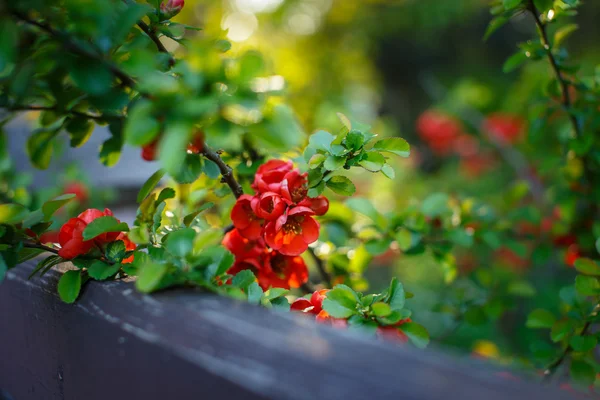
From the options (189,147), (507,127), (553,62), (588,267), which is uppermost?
(553,62)

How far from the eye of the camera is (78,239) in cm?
53

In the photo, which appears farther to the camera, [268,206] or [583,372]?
[583,372]

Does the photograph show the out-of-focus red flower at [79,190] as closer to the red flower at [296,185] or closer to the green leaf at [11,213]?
the green leaf at [11,213]

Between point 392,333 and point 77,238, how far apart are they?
1.26ft

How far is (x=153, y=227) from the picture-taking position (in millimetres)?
556

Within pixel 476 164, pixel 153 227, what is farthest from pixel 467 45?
pixel 153 227

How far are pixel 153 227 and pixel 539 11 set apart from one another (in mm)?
679

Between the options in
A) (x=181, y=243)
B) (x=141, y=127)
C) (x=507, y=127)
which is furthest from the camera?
(x=507, y=127)

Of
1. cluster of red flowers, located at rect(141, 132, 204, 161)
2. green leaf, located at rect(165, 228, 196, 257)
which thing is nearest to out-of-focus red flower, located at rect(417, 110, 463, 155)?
cluster of red flowers, located at rect(141, 132, 204, 161)

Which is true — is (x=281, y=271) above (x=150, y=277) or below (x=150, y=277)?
below

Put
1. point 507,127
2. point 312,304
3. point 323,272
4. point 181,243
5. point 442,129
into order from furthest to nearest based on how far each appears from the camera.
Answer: point 442,129 → point 507,127 → point 323,272 → point 312,304 → point 181,243

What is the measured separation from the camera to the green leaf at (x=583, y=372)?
2.19 ft

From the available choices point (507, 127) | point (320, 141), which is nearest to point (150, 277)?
point (320, 141)

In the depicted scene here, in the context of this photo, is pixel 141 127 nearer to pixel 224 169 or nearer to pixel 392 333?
pixel 224 169
